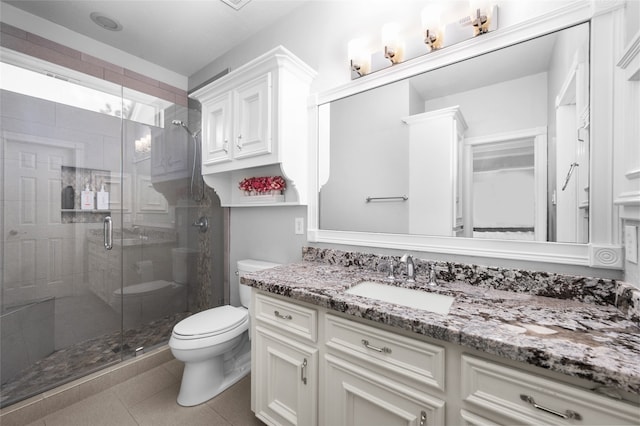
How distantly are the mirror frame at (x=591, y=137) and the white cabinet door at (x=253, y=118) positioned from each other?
83cm

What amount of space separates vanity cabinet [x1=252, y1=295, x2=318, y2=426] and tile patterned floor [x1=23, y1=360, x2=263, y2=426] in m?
0.32

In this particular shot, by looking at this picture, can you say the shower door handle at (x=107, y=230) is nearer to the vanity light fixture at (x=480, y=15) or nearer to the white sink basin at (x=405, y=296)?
the white sink basin at (x=405, y=296)

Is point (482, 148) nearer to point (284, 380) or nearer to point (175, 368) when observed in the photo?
point (284, 380)

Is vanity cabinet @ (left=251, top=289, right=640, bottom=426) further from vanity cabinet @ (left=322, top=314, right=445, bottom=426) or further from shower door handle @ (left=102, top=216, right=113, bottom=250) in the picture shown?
shower door handle @ (left=102, top=216, right=113, bottom=250)

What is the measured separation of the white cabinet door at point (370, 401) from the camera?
88 cm

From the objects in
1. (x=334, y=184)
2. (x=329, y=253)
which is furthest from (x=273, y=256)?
(x=334, y=184)

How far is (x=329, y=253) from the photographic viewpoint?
1.75m

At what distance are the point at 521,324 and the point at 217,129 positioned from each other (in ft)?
6.97

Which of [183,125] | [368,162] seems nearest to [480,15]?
[368,162]

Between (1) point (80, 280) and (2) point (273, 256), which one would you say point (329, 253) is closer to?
(2) point (273, 256)

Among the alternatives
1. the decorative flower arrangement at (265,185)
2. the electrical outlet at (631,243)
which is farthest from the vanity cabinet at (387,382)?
the decorative flower arrangement at (265,185)

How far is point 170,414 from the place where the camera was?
1.57m

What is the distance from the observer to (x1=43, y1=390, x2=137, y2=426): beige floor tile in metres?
1.52

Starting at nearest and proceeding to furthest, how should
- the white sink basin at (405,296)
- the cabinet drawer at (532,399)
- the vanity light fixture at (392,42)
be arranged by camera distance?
1. the cabinet drawer at (532,399)
2. the white sink basin at (405,296)
3. the vanity light fixture at (392,42)
